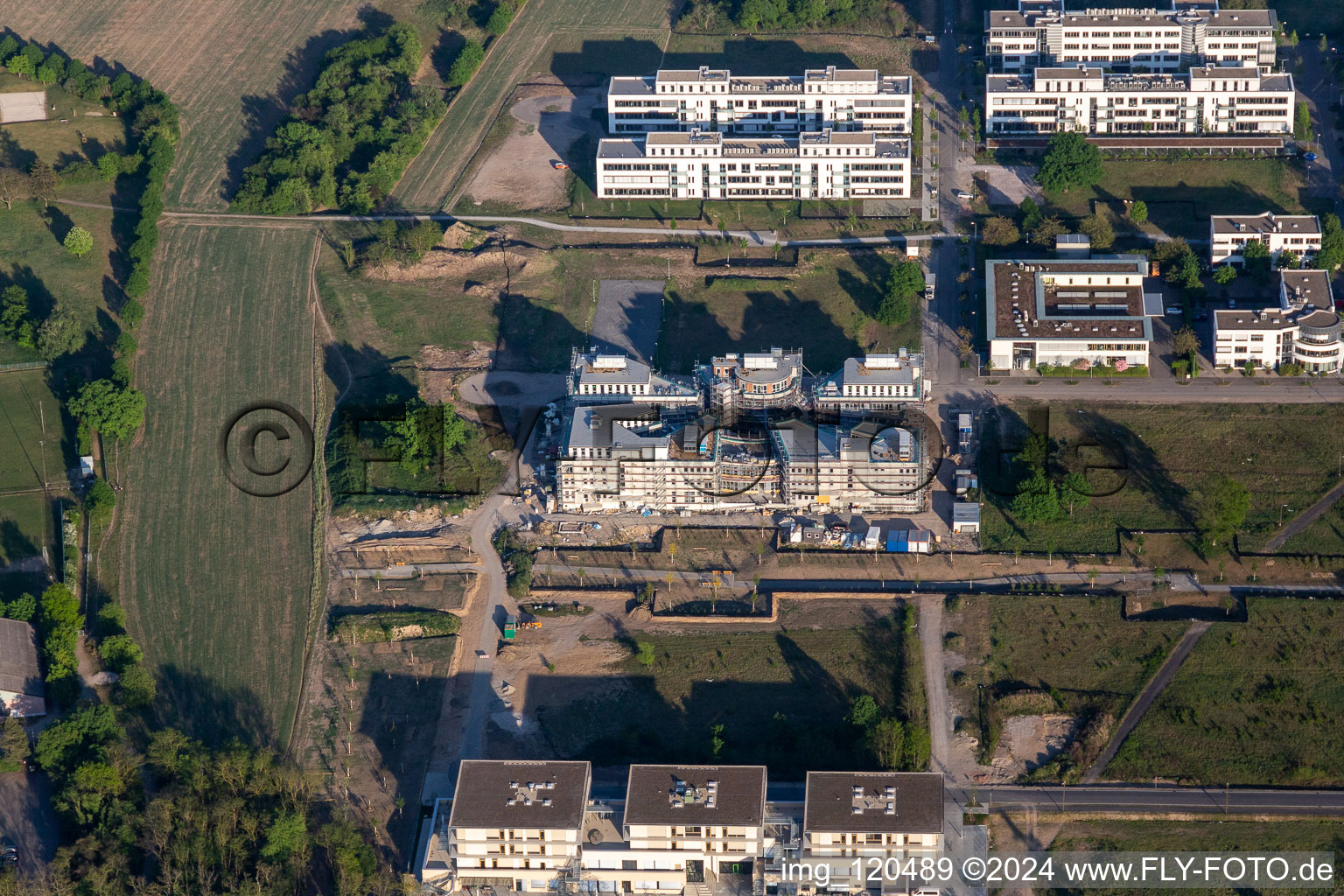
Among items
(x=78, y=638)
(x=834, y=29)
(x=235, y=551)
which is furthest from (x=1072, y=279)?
(x=78, y=638)

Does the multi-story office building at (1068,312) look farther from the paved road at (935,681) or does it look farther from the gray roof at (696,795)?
the gray roof at (696,795)

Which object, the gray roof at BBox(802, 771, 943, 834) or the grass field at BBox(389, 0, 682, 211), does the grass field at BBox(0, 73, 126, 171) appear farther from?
the gray roof at BBox(802, 771, 943, 834)

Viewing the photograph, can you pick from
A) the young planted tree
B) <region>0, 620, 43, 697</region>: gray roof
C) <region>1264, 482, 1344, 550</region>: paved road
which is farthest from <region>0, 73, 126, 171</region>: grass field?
<region>1264, 482, 1344, 550</region>: paved road

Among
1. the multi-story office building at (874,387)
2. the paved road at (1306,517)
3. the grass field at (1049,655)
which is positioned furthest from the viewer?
the multi-story office building at (874,387)

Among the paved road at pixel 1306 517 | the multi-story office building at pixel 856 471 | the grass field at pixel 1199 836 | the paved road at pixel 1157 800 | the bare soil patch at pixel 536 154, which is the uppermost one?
the bare soil patch at pixel 536 154

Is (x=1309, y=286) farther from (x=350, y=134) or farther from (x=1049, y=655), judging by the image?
(x=350, y=134)

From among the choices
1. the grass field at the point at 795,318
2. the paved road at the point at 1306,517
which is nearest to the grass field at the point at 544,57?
the grass field at the point at 795,318

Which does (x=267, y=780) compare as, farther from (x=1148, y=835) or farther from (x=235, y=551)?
(x=1148, y=835)
